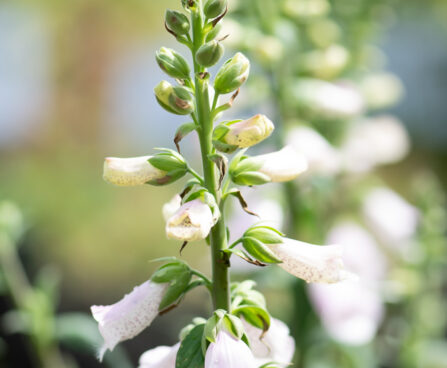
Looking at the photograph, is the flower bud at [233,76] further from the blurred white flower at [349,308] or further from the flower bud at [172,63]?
the blurred white flower at [349,308]

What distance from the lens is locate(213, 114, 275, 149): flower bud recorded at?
1.67 ft

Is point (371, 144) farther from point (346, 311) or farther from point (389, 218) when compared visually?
point (346, 311)

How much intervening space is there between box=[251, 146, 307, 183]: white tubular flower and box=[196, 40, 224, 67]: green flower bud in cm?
10

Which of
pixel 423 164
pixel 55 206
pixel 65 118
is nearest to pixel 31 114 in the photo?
pixel 65 118

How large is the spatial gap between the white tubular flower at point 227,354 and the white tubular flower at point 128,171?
0.14 meters

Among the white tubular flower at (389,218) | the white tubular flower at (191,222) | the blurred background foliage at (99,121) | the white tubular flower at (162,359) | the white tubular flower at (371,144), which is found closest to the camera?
the white tubular flower at (191,222)

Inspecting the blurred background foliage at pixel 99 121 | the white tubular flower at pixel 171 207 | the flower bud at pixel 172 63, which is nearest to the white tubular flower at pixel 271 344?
the white tubular flower at pixel 171 207

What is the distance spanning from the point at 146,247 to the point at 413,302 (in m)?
2.78

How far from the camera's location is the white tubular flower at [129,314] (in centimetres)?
53

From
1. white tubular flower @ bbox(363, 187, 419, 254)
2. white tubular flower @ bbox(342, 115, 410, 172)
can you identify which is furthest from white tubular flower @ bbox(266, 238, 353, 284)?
white tubular flower @ bbox(363, 187, 419, 254)

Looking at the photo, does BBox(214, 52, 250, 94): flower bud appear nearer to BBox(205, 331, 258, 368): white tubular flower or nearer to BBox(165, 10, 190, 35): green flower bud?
BBox(165, 10, 190, 35): green flower bud

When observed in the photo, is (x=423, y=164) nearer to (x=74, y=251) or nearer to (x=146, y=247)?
(x=146, y=247)

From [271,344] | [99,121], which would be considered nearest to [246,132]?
[271,344]

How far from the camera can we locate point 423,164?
19.7ft
